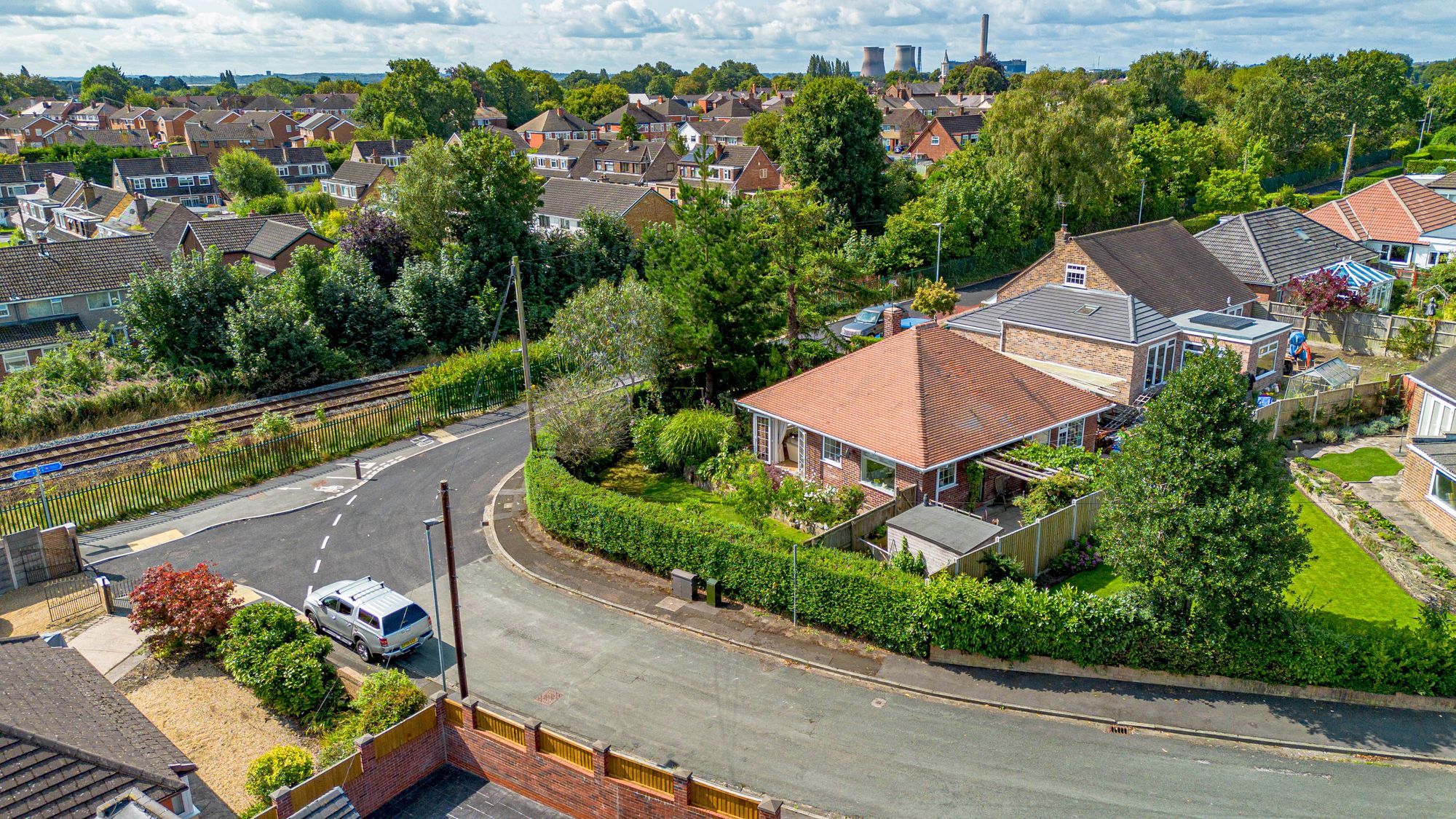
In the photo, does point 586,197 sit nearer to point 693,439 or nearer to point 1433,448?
point 693,439

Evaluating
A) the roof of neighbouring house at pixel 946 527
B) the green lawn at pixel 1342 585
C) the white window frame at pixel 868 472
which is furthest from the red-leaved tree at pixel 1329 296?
the roof of neighbouring house at pixel 946 527

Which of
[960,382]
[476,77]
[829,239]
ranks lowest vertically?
[960,382]

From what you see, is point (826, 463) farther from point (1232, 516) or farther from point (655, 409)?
point (1232, 516)

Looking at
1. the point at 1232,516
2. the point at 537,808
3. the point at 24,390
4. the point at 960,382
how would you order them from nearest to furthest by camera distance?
the point at 537,808 → the point at 1232,516 → the point at 960,382 → the point at 24,390

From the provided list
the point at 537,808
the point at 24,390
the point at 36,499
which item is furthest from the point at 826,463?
the point at 24,390

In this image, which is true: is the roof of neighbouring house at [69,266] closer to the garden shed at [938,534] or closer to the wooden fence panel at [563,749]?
the garden shed at [938,534]
